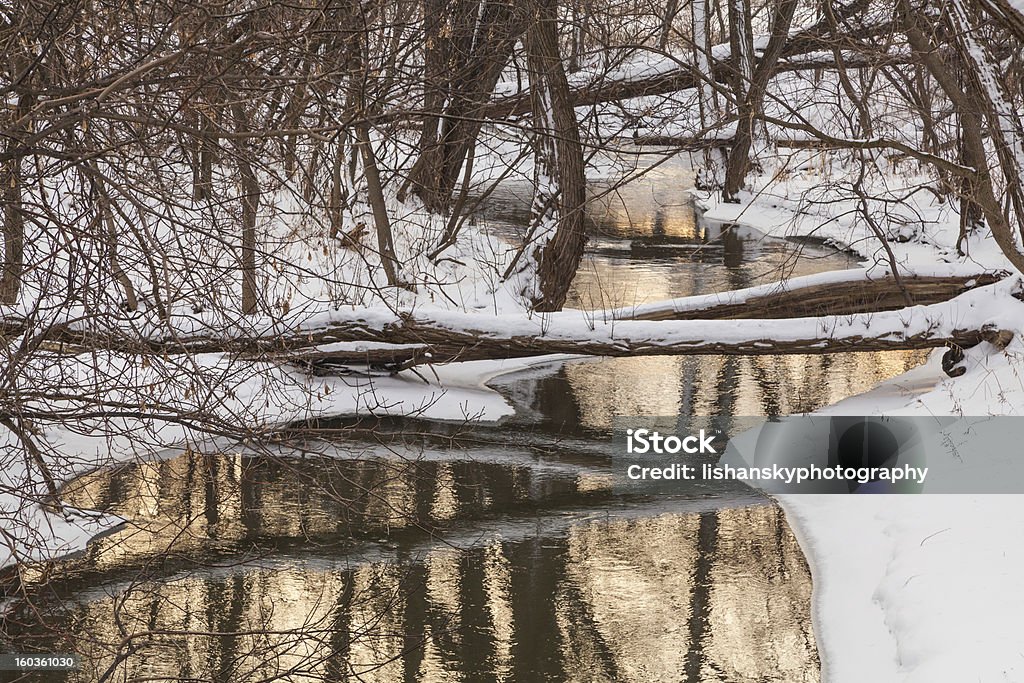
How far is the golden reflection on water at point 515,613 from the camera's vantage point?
213 inches

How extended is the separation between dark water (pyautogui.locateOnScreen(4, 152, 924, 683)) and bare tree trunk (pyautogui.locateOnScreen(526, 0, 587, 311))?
1.76 meters

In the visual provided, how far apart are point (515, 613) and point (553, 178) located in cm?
601

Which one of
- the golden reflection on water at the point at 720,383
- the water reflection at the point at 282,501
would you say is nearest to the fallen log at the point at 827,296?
the golden reflection on water at the point at 720,383

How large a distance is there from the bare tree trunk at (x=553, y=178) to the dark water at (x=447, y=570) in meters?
1.76

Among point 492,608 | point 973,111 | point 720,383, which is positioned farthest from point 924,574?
point 720,383

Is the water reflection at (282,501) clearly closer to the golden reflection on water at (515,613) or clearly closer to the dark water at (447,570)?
the dark water at (447,570)

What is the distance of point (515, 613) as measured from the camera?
19.7 feet

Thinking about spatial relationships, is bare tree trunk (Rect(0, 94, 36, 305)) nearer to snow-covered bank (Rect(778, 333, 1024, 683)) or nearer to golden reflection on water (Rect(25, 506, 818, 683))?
golden reflection on water (Rect(25, 506, 818, 683))

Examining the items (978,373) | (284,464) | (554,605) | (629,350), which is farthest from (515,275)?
(284,464)

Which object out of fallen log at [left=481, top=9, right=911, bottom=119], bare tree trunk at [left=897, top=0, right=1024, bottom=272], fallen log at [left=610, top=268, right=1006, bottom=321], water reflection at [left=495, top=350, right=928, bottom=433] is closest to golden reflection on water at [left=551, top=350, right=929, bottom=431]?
water reflection at [left=495, top=350, right=928, bottom=433]

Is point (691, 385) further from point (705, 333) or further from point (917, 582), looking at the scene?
point (917, 582)

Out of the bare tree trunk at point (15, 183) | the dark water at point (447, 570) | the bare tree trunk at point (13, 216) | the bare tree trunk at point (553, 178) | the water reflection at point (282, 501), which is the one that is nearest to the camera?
the bare tree trunk at point (15, 183)

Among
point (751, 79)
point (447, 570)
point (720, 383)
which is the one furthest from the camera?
point (751, 79)

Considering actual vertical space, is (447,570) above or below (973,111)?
below
